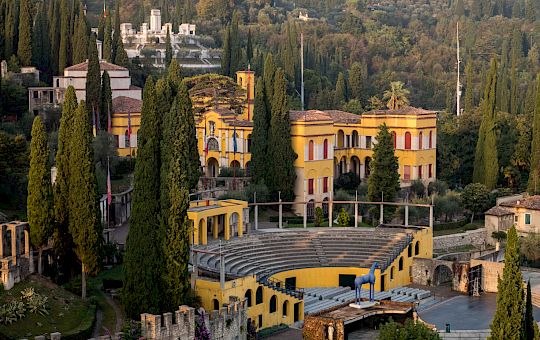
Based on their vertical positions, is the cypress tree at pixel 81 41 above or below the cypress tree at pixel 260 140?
above

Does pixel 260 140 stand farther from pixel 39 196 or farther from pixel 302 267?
pixel 39 196

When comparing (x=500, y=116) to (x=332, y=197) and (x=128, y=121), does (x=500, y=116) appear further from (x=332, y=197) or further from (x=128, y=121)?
(x=128, y=121)

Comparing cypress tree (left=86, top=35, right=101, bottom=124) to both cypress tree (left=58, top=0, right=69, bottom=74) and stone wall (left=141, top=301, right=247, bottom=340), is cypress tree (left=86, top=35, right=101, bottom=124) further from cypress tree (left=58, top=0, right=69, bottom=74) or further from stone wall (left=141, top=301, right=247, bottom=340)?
stone wall (left=141, top=301, right=247, bottom=340)

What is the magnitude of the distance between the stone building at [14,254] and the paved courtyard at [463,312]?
57.8 feet

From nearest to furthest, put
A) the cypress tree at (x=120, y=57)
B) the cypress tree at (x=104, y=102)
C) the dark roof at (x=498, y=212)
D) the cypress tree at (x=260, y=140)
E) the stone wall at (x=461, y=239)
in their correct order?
1. the stone wall at (x=461, y=239)
2. the cypress tree at (x=260, y=140)
3. the dark roof at (x=498, y=212)
4. the cypress tree at (x=104, y=102)
5. the cypress tree at (x=120, y=57)

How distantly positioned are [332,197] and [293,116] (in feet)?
17.7

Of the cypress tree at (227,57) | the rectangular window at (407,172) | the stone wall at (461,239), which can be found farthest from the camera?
the cypress tree at (227,57)

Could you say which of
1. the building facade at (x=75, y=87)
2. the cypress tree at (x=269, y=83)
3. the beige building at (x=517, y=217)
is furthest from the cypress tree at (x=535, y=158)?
the building facade at (x=75, y=87)

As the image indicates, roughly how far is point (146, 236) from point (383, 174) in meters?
24.4

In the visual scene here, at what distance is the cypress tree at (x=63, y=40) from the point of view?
71250 mm

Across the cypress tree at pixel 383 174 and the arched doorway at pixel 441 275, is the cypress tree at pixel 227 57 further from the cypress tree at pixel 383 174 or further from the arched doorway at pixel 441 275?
the arched doorway at pixel 441 275

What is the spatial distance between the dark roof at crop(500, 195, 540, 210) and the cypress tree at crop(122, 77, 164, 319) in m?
29.0

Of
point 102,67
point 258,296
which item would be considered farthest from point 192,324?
point 102,67

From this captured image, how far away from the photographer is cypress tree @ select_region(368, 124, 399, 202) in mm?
60844
